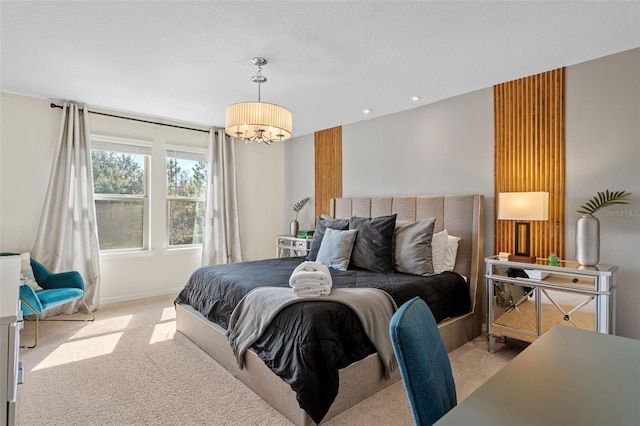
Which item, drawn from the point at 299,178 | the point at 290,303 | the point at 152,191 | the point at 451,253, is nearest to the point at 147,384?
the point at 290,303

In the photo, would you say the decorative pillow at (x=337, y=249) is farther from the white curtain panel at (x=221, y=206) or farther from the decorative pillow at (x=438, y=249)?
the white curtain panel at (x=221, y=206)

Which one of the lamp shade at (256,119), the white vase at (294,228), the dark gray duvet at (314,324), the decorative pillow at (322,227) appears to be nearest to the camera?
the dark gray duvet at (314,324)

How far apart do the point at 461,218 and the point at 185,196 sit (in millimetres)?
3824

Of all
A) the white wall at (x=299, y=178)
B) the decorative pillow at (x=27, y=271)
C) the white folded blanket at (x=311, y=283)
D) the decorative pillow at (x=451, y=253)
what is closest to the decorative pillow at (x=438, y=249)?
the decorative pillow at (x=451, y=253)

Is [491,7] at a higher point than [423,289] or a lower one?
higher

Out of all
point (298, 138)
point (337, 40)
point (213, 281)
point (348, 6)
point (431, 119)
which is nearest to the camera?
point (348, 6)

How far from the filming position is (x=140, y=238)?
15.3ft

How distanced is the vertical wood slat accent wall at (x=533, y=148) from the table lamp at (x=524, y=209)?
209mm

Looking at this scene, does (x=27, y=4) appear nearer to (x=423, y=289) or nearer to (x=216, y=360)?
(x=216, y=360)

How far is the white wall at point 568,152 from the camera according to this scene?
8.60 ft

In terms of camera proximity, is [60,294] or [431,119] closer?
[60,294]

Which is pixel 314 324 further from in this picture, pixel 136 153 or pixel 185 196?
pixel 136 153

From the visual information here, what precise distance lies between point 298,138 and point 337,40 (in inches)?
129

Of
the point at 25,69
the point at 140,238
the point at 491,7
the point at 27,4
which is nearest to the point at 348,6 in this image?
the point at 491,7
